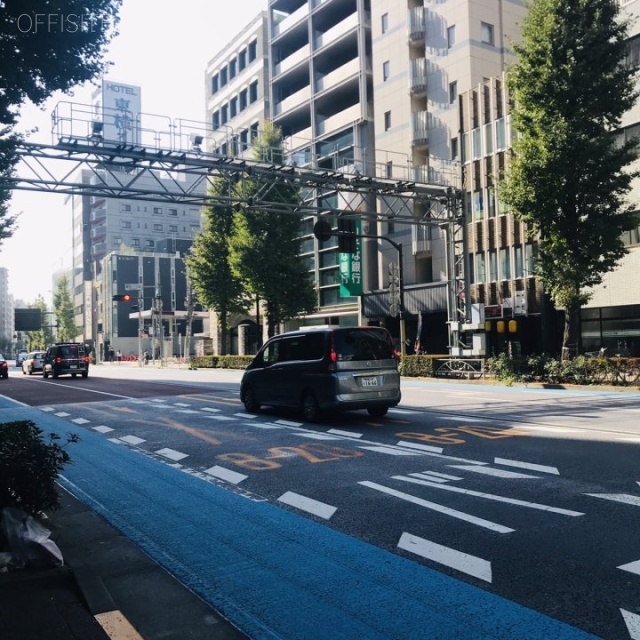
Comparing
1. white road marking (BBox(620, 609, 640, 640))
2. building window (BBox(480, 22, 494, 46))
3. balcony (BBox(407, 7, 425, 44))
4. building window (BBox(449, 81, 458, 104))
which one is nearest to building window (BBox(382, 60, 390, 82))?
balcony (BBox(407, 7, 425, 44))

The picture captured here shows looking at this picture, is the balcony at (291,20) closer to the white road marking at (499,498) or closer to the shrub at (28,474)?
the white road marking at (499,498)

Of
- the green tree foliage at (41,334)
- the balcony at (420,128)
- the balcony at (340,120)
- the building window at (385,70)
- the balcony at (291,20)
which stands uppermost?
the balcony at (291,20)

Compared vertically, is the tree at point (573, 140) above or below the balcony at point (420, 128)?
below

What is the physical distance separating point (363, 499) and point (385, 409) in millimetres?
6667

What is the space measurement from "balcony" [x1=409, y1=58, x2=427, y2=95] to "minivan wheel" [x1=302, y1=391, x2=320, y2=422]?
31567 mm

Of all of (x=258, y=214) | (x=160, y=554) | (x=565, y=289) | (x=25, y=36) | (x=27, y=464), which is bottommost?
(x=160, y=554)

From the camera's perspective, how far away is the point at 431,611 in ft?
12.4

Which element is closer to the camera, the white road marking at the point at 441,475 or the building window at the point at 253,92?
the white road marking at the point at 441,475

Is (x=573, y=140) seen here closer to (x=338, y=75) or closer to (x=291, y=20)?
(x=338, y=75)

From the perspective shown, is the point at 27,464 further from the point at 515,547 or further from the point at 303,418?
the point at 303,418

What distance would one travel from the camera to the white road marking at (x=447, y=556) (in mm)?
4402

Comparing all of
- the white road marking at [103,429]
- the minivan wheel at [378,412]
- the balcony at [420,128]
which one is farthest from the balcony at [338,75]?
the white road marking at [103,429]

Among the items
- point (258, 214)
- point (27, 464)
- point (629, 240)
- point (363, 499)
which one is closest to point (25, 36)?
point (27, 464)

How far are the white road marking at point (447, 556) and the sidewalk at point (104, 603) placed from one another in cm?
169
